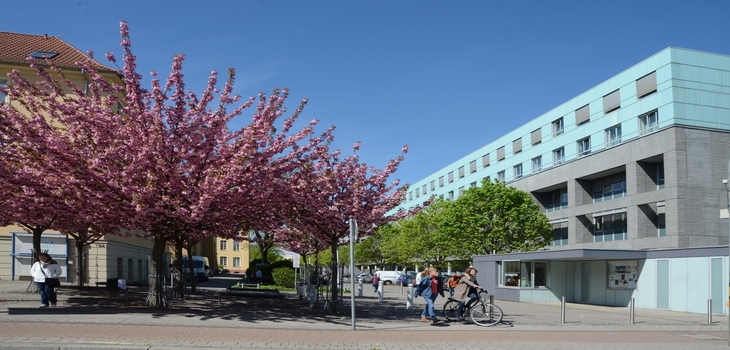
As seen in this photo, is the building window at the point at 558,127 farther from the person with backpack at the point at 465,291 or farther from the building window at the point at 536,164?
the person with backpack at the point at 465,291

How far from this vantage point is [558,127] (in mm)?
51906

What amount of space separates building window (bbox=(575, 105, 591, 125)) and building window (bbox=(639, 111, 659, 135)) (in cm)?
638

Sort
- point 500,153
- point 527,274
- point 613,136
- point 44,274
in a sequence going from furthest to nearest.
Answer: point 500,153, point 613,136, point 527,274, point 44,274

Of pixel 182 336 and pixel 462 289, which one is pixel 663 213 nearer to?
pixel 462 289

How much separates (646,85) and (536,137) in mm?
15664

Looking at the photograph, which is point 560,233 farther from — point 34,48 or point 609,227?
point 34,48

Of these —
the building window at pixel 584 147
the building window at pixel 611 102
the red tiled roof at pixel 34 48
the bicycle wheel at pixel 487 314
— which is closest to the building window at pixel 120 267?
the red tiled roof at pixel 34 48

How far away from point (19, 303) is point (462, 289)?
12085mm

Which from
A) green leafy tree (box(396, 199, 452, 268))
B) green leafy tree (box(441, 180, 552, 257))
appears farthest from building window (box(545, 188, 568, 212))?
green leafy tree (box(396, 199, 452, 268))

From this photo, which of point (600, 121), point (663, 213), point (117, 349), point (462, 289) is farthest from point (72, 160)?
point (600, 121)

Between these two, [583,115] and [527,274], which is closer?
[527,274]

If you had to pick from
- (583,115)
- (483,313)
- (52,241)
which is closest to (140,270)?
(52,241)

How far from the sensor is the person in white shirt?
16578 mm

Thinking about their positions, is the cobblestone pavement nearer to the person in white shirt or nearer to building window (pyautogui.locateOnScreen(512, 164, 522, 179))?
the person in white shirt
